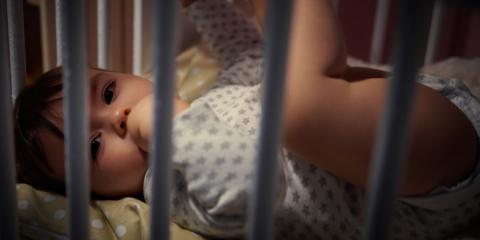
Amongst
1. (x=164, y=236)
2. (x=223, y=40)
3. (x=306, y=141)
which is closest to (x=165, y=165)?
(x=164, y=236)

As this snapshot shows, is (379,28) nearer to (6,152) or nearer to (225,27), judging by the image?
(225,27)

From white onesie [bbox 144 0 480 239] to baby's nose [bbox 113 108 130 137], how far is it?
0.07m

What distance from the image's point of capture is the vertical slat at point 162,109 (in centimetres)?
38

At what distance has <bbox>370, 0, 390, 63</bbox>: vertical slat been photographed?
1066 mm

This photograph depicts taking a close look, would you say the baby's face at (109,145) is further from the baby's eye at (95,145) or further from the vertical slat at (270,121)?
the vertical slat at (270,121)

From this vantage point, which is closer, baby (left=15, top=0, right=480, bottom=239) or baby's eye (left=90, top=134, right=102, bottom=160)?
baby (left=15, top=0, right=480, bottom=239)

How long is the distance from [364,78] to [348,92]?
7cm

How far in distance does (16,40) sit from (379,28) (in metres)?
0.69

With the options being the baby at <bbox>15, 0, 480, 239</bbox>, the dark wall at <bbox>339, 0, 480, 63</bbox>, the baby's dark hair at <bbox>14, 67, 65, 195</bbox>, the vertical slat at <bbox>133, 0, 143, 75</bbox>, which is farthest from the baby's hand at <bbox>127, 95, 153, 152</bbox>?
the dark wall at <bbox>339, 0, 480, 63</bbox>

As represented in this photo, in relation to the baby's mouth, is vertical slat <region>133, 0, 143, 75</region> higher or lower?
higher

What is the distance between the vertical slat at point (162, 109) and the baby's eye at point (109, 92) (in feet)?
1.12

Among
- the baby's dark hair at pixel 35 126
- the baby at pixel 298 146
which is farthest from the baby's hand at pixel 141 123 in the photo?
the baby's dark hair at pixel 35 126

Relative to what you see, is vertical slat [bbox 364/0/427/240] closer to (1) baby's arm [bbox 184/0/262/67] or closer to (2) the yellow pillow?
(2) the yellow pillow

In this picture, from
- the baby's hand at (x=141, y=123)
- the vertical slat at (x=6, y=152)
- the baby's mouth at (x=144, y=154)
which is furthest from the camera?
the baby's mouth at (x=144, y=154)
